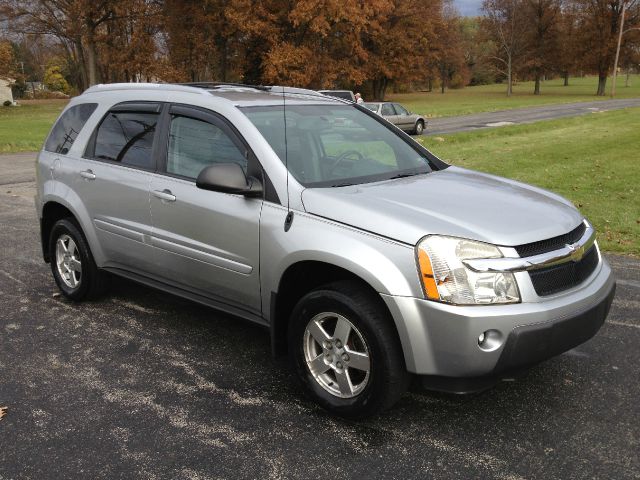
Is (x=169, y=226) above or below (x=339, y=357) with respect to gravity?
above

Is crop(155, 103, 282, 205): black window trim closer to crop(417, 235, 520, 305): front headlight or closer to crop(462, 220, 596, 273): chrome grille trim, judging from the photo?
crop(417, 235, 520, 305): front headlight

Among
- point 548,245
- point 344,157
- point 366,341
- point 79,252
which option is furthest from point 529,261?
point 79,252

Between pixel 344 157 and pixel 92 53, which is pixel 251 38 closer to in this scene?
pixel 92 53

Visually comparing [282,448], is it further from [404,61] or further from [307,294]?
[404,61]

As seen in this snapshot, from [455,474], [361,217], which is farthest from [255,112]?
[455,474]

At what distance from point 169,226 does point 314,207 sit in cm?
128

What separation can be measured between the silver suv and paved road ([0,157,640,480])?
0.99ft

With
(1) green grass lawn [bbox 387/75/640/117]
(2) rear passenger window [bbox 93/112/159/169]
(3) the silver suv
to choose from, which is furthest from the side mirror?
(1) green grass lawn [bbox 387/75/640/117]

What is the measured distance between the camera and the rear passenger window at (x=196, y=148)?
4168 mm

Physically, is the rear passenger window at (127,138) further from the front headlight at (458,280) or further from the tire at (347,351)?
the front headlight at (458,280)

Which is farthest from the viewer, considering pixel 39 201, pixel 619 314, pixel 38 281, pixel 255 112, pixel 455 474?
pixel 38 281

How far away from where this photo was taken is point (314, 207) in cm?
361

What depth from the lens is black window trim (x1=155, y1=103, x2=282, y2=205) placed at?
12.7 feet

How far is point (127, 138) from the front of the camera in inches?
194
